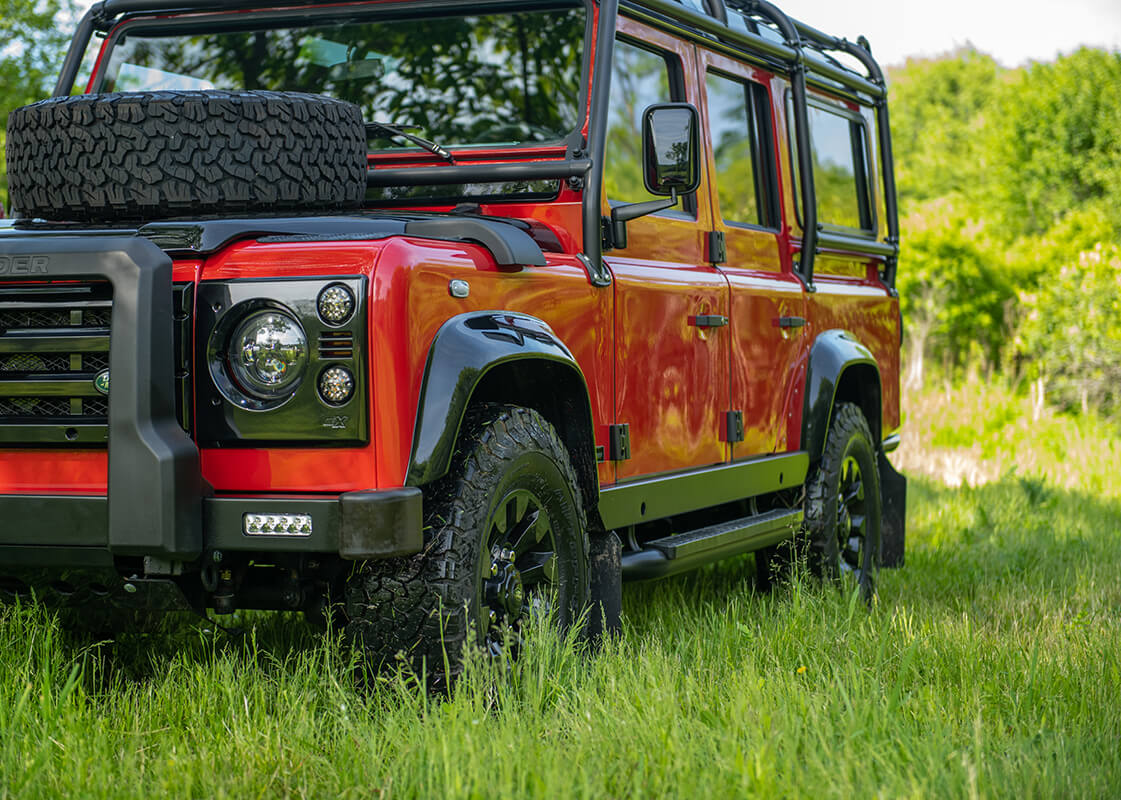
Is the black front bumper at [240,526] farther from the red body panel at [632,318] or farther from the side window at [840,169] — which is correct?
the side window at [840,169]

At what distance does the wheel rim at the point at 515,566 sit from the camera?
151 inches

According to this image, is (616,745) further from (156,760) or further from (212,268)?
(212,268)

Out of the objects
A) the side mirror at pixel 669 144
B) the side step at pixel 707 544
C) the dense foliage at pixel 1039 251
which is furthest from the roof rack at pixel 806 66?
the dense foliage at pixel 1039 251

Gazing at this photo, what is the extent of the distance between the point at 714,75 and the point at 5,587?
330 centimetres

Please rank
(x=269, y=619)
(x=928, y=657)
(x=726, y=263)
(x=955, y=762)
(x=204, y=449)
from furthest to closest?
(x=726, y=263)
(x=269, y=619)
(x=928, y=657)
(x=204, y=449)
(x=955, y=762)

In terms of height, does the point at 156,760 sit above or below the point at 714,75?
below

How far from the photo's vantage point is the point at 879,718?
3549 millimetres

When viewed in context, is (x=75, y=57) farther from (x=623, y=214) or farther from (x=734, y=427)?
(x=734, y=427)

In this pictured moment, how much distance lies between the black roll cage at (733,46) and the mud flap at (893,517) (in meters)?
1.08

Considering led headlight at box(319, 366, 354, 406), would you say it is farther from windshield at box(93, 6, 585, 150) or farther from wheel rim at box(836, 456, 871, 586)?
wheel rim at box(836, 456, 871, 586)

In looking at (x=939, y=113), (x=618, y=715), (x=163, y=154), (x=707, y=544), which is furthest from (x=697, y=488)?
(x=939, y=113)

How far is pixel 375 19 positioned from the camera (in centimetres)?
491

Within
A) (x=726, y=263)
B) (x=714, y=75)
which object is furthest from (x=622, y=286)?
(x=714, y=75)

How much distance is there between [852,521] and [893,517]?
523 millimetres
